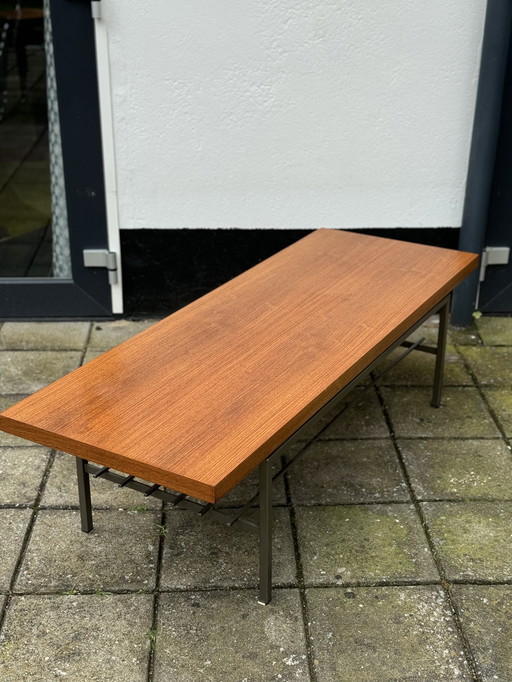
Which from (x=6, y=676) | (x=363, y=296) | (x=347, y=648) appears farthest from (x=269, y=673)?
(x=363, y=296)

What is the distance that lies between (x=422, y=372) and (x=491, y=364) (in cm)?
38

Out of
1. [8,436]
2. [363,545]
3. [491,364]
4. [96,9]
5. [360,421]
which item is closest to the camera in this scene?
[363,545]

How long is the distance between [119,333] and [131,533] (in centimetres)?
170

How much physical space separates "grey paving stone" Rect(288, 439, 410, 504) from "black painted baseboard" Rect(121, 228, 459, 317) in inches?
54.0

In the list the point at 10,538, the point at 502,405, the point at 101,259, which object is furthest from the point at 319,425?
the point at 101,259

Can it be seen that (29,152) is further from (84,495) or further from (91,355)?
(84,495)

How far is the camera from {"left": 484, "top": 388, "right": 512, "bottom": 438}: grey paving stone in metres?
3.88

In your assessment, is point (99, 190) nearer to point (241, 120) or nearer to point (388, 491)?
point (241, 120)

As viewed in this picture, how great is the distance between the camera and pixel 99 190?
14.8ft

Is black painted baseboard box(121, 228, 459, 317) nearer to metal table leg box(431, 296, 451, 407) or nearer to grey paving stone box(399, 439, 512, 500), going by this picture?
metal table leg box(431, 296, 451, 407)

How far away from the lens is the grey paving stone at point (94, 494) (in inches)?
132

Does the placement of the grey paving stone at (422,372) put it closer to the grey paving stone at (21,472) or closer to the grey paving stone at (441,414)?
the grey paving stone at (441,414)

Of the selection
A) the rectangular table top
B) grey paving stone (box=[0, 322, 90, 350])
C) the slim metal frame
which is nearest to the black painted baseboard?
grey paving stone (box=[0, 322, 90, 350])

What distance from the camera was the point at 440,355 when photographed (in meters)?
3.92
